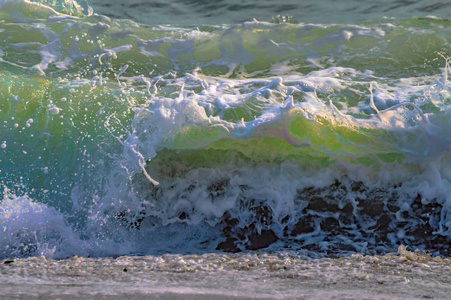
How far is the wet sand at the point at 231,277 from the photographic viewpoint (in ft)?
4.97

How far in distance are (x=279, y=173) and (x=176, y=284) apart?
140 centimetres

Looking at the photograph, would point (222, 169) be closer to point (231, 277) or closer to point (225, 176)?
point (225, 176)

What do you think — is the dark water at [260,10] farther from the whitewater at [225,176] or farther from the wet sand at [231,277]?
the wet sand at [231,277]

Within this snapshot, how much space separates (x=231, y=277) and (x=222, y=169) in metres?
1.18

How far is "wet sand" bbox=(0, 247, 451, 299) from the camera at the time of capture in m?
1.52

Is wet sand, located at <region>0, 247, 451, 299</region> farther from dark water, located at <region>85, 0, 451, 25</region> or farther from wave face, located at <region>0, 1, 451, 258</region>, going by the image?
dark water, located at <region>85, 0, 451, 25</region>

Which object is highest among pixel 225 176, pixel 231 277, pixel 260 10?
pixel 260 10

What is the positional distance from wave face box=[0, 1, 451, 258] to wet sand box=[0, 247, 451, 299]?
28cm

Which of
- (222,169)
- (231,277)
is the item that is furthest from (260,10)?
(231,277)

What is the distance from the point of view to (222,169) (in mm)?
2902

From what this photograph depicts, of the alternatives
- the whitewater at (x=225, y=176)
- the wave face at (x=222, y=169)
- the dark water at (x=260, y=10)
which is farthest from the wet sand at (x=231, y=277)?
the dark water at (x=260, y=10)

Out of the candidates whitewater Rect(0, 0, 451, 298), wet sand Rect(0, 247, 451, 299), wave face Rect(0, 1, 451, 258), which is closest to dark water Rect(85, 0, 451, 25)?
whitewater Rect(0, 0, 451, 298)

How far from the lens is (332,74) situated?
4.16m

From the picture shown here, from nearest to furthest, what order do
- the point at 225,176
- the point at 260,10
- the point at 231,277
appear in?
1. the point at 231,277
2. the point at 225,176
3. the point at 260,10
